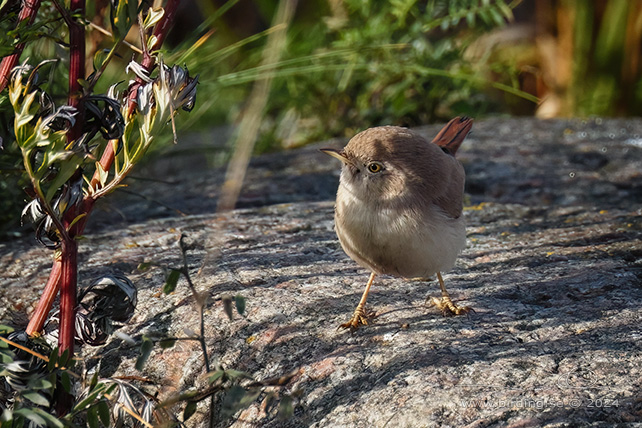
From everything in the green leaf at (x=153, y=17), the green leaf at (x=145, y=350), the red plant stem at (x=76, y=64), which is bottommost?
the green leaf at (x=145, y=350)

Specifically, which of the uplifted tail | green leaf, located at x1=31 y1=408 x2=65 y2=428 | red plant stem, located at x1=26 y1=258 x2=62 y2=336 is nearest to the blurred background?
the uplifted tail

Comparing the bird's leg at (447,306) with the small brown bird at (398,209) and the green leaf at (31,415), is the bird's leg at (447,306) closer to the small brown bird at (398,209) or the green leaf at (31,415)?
the small brown bird at (398,209)

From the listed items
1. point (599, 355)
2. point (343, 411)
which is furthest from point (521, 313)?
point (343, 411)

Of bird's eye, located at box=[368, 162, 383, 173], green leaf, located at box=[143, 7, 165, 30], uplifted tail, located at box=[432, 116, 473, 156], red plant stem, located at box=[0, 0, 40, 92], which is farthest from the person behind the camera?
uplifted tail, located at box=[432, 116, 473, 156]

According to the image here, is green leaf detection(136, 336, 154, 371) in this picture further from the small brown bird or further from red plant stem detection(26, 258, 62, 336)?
the small brown bird

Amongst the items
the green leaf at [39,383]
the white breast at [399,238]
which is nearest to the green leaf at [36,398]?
the green leaf at [39,383]

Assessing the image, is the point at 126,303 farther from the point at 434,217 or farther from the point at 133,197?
the point at 133,197
